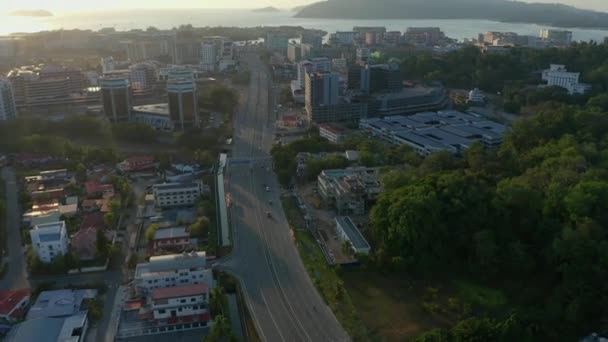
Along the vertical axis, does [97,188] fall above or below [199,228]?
above

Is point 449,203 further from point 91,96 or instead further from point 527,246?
point 91,96

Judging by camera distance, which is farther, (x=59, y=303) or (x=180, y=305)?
(x=59, y=303)

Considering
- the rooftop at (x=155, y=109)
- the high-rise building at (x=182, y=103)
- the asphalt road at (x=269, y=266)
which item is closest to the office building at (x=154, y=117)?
the rooftop at (x=155, y=109)

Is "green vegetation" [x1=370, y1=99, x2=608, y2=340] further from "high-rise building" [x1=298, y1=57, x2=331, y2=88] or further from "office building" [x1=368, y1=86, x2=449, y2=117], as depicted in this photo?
"high-rise building" [x1=298, y1=57, x2=331, y2=88]

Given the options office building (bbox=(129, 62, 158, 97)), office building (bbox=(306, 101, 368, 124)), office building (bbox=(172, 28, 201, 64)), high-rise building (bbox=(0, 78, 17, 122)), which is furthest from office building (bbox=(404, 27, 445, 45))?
high-rise building (bbox=(0, 78, 17, 122))

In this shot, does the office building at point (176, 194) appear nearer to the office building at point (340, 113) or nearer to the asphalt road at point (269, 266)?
the asphalt road at point (269, 266)


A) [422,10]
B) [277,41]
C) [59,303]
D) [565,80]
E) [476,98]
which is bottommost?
[59,303]

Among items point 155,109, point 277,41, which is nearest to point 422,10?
point 277,41

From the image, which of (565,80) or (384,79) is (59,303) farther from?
(565,80)
